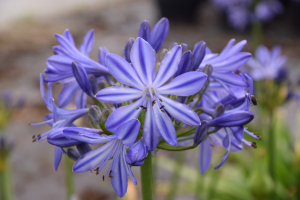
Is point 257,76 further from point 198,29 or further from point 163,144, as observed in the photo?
point 198,29

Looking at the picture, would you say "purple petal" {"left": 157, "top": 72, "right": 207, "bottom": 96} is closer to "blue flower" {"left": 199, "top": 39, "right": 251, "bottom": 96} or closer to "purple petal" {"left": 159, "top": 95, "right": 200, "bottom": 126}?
"purple petal" {"left": 159, "top": 95, "right": 200, "bottom": 126}

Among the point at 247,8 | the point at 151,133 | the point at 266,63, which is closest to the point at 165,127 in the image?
the point at 151,133

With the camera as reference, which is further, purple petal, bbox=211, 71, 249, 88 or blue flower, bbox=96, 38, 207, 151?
purple petal, bbox=211, 71, 249, 88

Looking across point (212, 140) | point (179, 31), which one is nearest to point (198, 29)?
point (179, 31)

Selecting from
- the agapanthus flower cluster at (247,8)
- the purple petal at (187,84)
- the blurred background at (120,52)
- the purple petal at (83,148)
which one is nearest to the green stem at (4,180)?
the blurred background at (120,52)

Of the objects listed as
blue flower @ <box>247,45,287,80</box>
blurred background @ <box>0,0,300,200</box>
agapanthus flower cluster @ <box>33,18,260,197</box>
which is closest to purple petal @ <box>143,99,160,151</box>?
agapanthus flower cluster @ <box>33,18,260,197</box>

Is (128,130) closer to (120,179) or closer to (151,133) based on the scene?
(151,133)

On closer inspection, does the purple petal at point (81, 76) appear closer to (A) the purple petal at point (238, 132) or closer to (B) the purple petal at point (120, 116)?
(B) the purple petal at point (120, 116)
